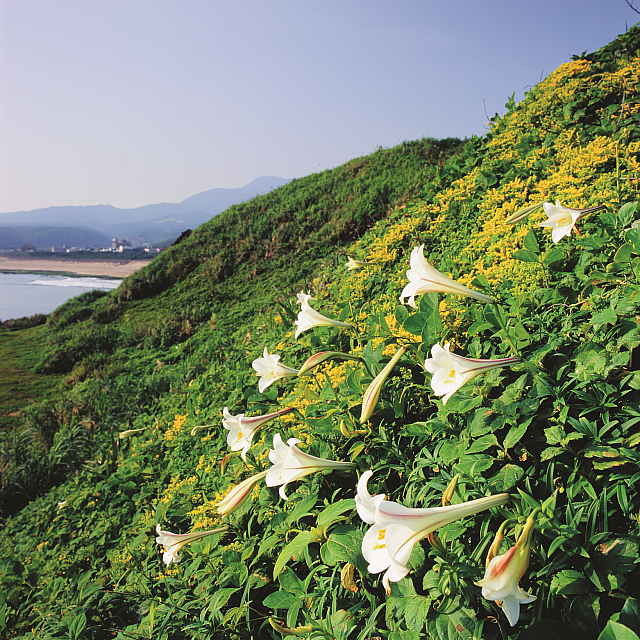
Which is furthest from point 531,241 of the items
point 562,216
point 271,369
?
point 271,369

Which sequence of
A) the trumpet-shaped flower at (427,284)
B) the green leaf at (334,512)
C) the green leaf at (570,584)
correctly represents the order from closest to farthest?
the green leaf at (570,584) < the green leaf at (334,512) < the trumpet-shaped flower at (427,284)

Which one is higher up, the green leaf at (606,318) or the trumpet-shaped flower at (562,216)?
the trumpet-shaped flower at (562,216)

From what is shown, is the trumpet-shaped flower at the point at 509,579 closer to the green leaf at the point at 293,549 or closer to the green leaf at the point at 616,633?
the green leaf at the point at 616,633

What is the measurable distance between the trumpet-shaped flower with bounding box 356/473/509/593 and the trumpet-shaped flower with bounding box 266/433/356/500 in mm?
415

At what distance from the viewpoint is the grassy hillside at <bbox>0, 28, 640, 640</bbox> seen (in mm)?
1057

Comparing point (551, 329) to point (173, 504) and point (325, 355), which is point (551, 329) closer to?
point (325, 355)

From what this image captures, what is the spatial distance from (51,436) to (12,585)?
277 centimetres

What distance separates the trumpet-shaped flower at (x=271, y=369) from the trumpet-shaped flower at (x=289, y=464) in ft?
1.57

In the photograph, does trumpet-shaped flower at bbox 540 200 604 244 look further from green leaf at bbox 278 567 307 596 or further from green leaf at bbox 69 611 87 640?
green leaf at bbox 69 611 87 640

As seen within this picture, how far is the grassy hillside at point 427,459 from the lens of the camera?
1.06 m

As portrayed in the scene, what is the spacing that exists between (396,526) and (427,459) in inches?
24.3

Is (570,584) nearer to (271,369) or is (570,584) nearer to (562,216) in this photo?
(271,369)

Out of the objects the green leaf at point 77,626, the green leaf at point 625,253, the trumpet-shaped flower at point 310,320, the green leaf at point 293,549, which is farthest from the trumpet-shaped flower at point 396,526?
the green leaf at point 77,626

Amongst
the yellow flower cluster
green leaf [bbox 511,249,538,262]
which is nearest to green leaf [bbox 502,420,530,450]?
green leaf [bbox 511,249,538,262]
